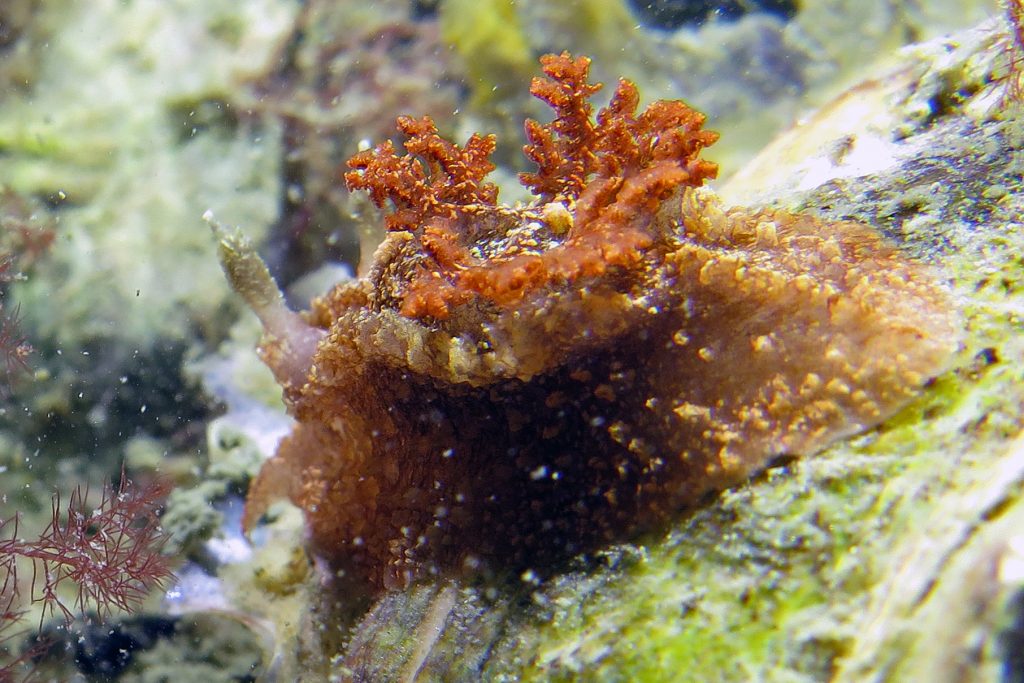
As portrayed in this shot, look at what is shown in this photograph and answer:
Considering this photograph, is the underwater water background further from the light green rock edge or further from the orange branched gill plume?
the orange branched gill plume

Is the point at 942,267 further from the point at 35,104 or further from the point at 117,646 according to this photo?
the point at 35,104

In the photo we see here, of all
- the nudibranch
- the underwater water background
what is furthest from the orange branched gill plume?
the underwater water background

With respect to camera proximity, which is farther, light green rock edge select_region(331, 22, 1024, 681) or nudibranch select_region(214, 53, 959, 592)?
nudibranch select_region(214, 53, 959, 592)

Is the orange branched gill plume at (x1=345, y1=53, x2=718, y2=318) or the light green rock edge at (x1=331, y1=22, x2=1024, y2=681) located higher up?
the orange branched gill plume at (x1=345, y1=53, x2=718, y2=318)

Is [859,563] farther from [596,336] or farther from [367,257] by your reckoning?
[367,257]

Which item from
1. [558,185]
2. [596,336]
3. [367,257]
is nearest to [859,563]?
[596,336]

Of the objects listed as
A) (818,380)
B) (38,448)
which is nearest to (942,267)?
(818,380)

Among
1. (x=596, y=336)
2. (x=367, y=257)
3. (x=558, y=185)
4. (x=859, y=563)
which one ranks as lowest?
(x=859, y=563)
